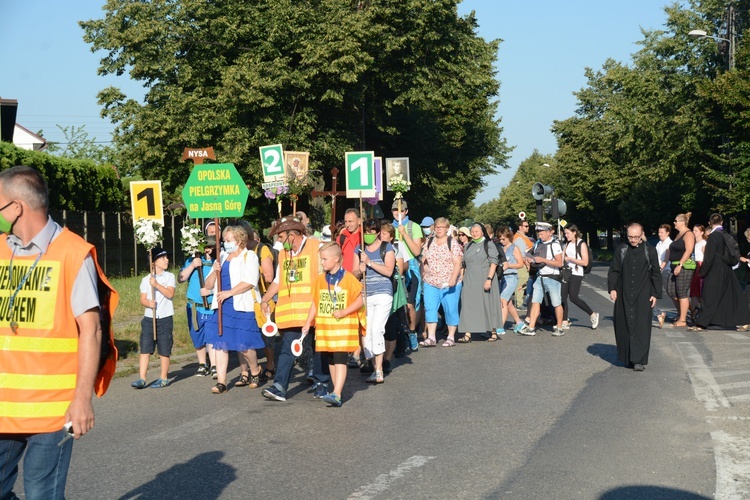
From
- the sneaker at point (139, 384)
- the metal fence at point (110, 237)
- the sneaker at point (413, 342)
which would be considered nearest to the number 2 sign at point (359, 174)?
the sneaker at point (413, 342)

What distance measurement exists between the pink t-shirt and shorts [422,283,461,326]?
12 cm

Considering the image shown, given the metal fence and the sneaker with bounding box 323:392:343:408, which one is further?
the metal fence

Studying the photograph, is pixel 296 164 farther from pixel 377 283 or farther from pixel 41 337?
pixel 41 337

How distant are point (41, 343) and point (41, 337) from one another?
0.08 ft

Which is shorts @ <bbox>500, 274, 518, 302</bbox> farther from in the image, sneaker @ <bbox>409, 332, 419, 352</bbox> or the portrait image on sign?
the portrait image on sign

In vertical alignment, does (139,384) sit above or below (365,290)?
below

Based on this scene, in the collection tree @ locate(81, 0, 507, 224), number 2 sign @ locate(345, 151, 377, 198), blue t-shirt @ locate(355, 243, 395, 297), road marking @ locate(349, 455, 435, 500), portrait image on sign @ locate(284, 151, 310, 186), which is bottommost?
road marking @ locate(349, 455, 435, 500)

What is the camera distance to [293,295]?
10.3 metres

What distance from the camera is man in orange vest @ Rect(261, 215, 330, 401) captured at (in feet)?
33.0

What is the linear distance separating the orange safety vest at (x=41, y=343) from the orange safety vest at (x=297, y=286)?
594cm

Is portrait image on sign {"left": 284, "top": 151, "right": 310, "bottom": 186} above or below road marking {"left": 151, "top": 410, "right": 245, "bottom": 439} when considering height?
above

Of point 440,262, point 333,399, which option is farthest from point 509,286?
point 333,399

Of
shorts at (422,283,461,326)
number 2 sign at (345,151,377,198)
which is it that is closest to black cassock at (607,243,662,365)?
shorts at (422,283,461,326)

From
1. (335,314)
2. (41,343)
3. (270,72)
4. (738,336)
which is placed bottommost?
(738,336)
